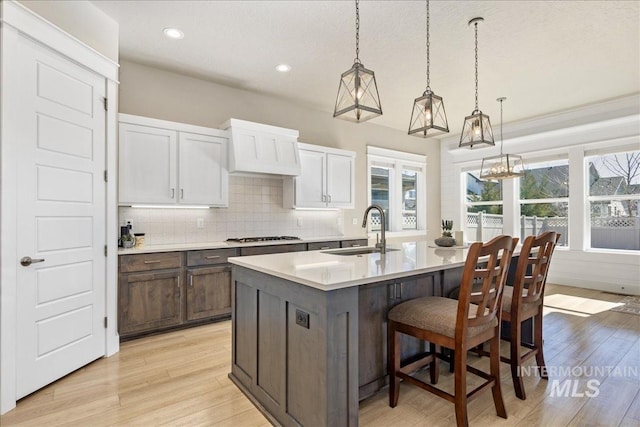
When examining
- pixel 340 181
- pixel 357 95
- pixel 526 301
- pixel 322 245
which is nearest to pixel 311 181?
pixel 340 181

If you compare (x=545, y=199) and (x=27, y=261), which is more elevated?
(x=545, y=199)

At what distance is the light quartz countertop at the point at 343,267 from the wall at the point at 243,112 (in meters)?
2.53

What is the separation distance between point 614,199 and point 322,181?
14.3 feet

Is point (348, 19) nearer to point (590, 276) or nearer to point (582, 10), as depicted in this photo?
point (582, 10)

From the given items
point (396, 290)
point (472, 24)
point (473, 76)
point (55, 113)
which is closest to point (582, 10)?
point (472, 24)

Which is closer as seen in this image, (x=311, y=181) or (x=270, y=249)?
(x=270, y=249)

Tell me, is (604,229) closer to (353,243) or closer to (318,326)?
(353,243)

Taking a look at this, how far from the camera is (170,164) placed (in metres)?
3.53

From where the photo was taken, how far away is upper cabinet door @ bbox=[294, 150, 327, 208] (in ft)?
15.0

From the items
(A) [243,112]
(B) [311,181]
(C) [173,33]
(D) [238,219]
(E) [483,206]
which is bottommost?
(D) [238,219]

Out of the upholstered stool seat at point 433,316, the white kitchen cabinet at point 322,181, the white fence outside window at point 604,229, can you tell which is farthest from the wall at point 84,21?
the white fence outside window at point 604,229

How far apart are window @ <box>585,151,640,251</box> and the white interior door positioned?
6.48m

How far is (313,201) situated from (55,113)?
2985 millimetres

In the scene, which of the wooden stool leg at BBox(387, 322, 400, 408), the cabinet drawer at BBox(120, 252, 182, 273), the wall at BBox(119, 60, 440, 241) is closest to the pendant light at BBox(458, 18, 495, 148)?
the wooden stool leg at BBox(387, 322, 400, 408)
